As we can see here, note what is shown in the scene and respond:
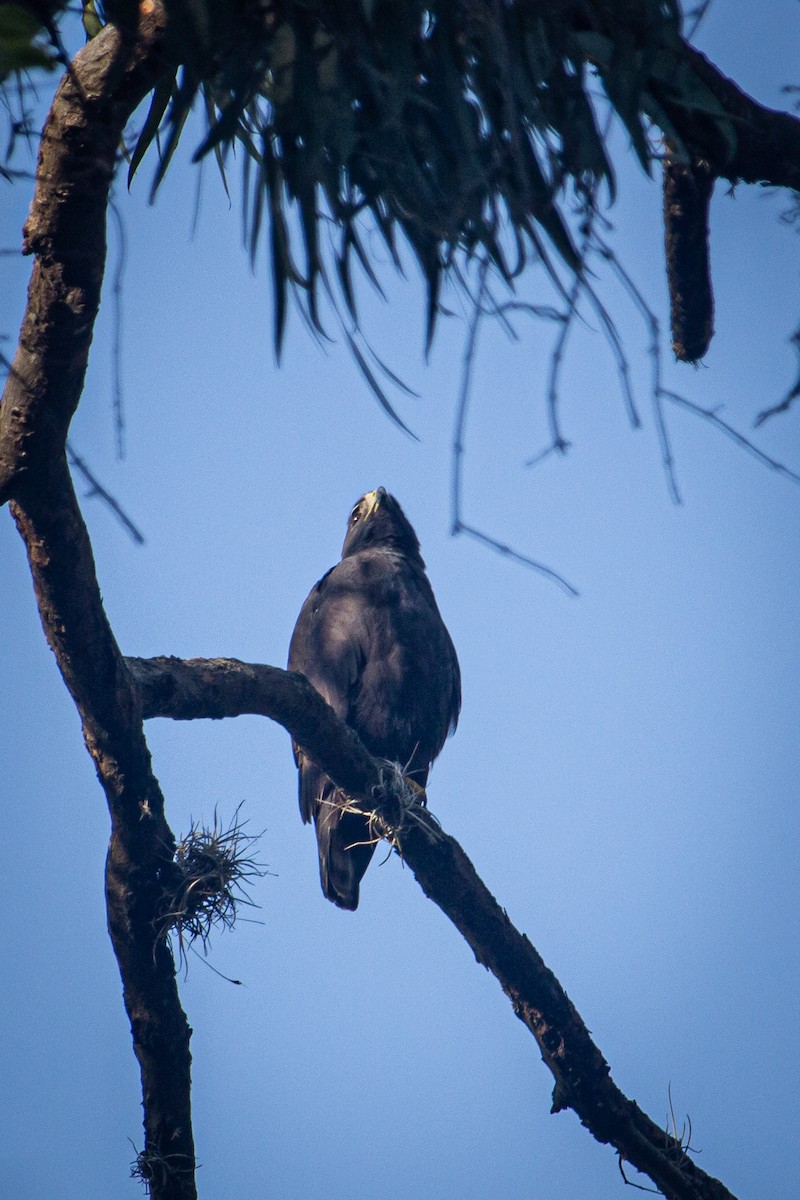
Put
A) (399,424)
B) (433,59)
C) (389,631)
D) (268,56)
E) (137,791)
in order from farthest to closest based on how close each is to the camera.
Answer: (389,631) → (137,791) → (433,59) → (268,56) → (399,424)

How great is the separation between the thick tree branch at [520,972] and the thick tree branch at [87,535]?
1.31 ft

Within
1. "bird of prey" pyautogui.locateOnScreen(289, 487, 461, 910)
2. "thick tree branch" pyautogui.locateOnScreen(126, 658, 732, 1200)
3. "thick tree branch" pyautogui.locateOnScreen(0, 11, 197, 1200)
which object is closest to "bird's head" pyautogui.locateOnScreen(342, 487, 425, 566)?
"bird of prey" pyautogui.locateOnScreen(289, 487, 461, 910)

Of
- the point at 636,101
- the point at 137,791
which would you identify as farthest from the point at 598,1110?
the point at 636,101

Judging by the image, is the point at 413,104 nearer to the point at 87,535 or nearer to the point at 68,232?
the point at 68,232

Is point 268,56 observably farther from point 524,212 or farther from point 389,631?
point 389,631

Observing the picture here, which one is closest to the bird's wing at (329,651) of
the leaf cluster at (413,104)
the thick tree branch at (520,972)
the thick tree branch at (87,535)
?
the thick tree branch at (520,972)

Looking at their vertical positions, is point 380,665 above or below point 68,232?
above

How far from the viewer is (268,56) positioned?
1694 millimetres

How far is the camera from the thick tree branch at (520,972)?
2.78 metres

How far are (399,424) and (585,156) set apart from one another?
868 millimetres

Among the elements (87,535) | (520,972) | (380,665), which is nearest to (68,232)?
(87,535)

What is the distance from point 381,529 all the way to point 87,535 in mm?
2936

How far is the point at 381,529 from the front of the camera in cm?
493

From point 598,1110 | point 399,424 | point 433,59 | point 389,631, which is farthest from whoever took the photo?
point 389,631
